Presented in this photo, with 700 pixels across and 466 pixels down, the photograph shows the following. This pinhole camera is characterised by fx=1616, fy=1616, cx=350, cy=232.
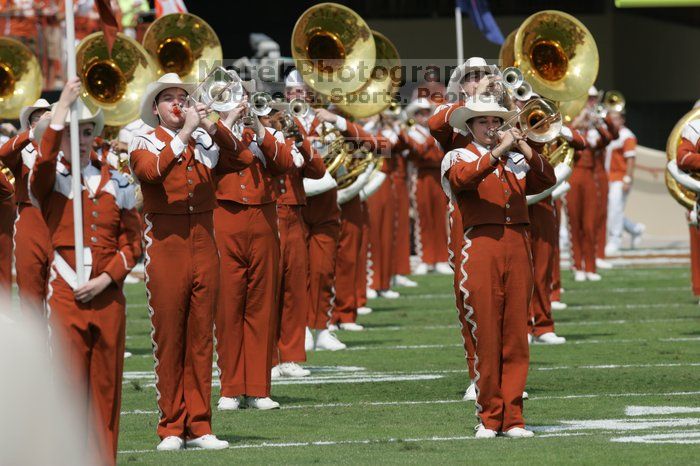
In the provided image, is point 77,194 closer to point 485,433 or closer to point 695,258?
point 485,433

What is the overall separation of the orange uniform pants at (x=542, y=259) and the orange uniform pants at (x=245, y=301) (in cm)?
336

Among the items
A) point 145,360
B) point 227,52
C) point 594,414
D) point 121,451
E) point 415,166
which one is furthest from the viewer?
point 227,52

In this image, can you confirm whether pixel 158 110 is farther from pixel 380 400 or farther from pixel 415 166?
pixel 415 166

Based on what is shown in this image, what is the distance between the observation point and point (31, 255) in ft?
34.1

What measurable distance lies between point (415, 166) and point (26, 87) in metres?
8.93

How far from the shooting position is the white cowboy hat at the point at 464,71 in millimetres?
8914

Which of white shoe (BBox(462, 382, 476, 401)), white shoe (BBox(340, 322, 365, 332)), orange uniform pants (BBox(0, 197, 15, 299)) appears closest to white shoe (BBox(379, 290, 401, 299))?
white shoe (BBox(340, 322, 365, 332))

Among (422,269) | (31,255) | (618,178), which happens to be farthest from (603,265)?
(31,255)

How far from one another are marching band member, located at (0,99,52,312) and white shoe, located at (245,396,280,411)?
1.45 m

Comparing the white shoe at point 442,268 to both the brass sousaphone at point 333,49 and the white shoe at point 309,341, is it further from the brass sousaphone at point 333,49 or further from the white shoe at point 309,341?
the white shoe at point 309,341

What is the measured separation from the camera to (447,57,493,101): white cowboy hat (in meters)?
8.91

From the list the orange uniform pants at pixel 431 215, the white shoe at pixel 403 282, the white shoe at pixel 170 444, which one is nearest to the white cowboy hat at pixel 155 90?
the white shoe at pixel 170 444

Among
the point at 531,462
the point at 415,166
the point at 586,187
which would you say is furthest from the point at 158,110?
the point at 415,166

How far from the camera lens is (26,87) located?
12781 mm
